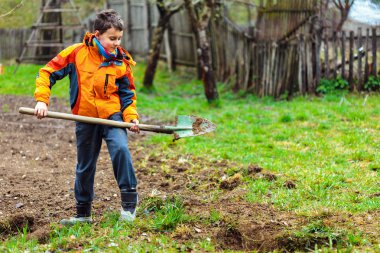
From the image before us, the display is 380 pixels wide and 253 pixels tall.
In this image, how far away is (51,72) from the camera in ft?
16.1

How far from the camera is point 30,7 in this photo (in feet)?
65.4

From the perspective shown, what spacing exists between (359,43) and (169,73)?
779 cm

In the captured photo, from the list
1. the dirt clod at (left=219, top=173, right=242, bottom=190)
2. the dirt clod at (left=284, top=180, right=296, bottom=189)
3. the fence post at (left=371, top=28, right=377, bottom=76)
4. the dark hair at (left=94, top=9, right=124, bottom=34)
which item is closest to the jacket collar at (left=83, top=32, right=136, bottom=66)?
the dark hair at (left=94, top=9, right=124, bottom=34)

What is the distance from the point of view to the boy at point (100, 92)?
4883 mm

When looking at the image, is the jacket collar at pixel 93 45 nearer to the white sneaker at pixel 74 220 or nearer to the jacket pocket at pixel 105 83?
the jacket pocket at pixel 105 83

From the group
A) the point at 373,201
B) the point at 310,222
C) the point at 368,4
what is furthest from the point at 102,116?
the point at 368,4

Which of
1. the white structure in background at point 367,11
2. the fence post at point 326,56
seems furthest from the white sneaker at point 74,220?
the white structure in background at point 367,11

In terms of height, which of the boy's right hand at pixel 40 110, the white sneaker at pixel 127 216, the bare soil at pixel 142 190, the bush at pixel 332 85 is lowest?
the bare soil at pixel 142 190

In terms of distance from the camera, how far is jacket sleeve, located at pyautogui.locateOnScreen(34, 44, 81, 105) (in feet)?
15.9

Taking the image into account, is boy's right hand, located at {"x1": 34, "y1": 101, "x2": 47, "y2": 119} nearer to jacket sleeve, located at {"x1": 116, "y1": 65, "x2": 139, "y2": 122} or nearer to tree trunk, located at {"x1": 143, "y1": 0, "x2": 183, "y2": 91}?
jacket sleeve, located at {"x1": 116, "y1": 65, "x2": 139, "y2": 122}

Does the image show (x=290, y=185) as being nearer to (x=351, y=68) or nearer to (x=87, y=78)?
(x=87, y=78)

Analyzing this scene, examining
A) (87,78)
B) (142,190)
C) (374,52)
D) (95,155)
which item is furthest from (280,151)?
(374,52)

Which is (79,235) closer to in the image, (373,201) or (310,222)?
(310,222)

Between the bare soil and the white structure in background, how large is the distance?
644 cm
